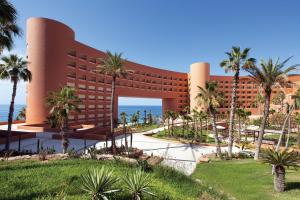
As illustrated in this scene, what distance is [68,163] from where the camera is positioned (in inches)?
550

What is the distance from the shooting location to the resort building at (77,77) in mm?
41875

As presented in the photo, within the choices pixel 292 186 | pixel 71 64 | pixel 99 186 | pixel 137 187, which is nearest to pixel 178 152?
pixel 292 186

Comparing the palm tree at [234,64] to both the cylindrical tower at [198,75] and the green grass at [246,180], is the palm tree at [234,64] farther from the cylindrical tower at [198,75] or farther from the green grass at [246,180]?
the cylindrical tower at [198,75]

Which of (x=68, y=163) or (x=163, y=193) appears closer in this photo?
(x=163, y=193)

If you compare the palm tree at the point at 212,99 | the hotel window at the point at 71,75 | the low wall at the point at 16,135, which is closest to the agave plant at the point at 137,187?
the palm tree at the point at 212,99

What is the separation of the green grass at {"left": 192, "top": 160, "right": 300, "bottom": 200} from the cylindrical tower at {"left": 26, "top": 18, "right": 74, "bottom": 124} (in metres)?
33.9

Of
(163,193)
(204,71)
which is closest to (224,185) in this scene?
(163,193)

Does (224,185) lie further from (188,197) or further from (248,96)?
(248,96)

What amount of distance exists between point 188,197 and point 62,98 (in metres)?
19.1

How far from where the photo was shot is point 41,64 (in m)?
41.9

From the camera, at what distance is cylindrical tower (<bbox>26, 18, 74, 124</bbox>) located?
41719 mm

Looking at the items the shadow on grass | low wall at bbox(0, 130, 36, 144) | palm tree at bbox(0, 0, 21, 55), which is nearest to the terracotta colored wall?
low wall at bbox(0, 130, 36, 144)

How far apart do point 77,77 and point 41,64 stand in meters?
10.4

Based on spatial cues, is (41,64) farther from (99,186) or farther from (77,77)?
(99,186)
